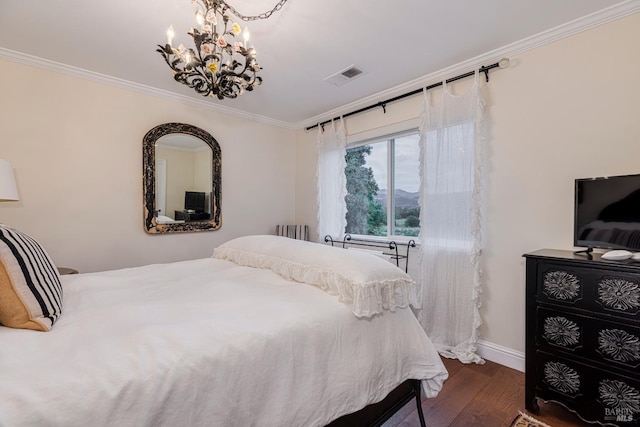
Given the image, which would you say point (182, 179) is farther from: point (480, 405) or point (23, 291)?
point (480, 405)

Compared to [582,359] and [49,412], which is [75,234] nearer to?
[49,412]

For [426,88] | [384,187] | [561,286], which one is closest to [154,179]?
[384,187]

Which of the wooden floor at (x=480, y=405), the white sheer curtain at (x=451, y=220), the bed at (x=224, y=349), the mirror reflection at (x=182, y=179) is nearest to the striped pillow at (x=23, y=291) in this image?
the bed at (x=224, y=349)

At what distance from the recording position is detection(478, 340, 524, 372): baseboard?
2.24m

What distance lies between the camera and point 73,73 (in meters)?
2.56

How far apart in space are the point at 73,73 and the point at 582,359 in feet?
A: 14.2

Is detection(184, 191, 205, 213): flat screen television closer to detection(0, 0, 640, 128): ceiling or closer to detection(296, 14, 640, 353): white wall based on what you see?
detection(0, 0, 640, 128): ceiling

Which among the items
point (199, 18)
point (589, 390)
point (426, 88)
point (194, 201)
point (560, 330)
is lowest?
point (589, 390)

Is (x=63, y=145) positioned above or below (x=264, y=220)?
above

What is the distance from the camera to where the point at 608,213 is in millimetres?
1744

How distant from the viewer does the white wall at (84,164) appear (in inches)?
93.4

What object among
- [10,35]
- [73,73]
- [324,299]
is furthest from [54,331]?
[73,73]

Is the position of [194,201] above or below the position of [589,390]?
above

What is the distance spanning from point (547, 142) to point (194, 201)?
11.0 ft
